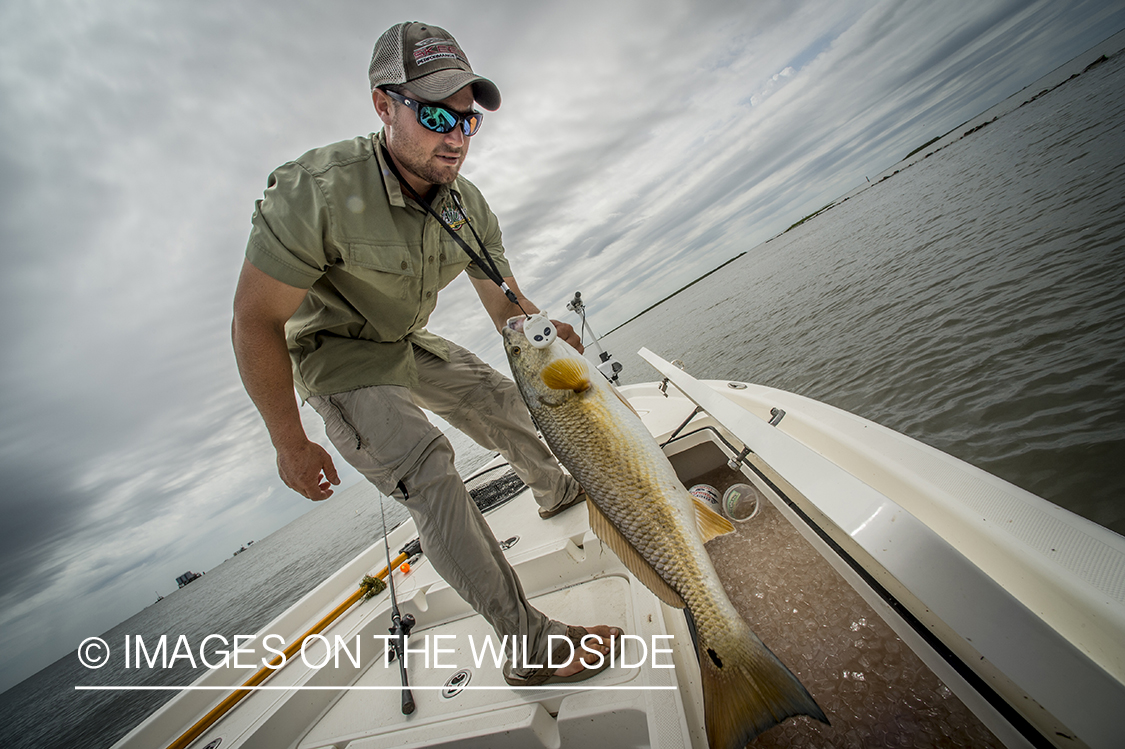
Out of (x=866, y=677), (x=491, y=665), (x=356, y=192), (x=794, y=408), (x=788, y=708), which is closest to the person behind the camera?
(x=788, y=708)

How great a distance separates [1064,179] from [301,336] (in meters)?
16.8

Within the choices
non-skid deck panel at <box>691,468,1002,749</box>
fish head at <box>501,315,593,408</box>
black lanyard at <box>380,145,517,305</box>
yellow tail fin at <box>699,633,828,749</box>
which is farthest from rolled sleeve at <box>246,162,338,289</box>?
non-skid deck panel at <box>691,468,1002,749</box>

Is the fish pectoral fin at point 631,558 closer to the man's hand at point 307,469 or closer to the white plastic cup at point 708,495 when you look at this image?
the man's hand at point 307,469

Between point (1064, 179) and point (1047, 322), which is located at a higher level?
point (1064, 179)

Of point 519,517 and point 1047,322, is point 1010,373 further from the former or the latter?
point 519,517

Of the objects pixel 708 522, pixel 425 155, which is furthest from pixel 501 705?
pixel 425 155

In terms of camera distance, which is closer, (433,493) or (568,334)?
(433,493)

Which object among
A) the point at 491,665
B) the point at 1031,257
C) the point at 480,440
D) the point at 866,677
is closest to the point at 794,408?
the point at 866,677

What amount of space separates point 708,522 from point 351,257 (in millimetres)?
2245

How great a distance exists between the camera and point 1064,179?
10461 millimetres

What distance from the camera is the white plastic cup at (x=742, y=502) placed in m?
3.08

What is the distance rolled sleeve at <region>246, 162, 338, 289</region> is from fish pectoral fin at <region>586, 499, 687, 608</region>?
1.78 m

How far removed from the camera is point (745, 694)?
150 centimetres

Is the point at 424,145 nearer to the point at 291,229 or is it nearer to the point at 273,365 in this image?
the point at 291,229
